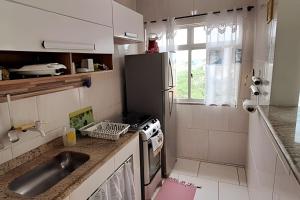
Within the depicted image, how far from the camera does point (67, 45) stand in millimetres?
1274

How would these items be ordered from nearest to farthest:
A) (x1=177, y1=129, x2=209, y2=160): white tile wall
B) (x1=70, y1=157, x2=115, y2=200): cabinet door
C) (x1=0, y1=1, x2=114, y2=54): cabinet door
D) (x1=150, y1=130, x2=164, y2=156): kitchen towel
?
(x1=0, y1=1, x2=114, y2=54): cabinet door < (x1=70, y1=157, x2=115, y2=200): cabinet door < (x1=150, y1=130, x2=164, y2=156): kitchen towel < (x1=177, y1=129, x2=209, y2=160): white tile wall

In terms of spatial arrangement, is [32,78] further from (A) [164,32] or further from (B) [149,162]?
(A) [164,32]

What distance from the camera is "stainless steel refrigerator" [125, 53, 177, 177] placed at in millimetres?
2406

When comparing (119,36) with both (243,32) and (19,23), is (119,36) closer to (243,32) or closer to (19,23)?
(19,23)

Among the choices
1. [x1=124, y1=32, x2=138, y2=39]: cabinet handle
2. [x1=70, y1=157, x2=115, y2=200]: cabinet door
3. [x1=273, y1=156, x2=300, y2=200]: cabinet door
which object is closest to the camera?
[x1=273, y1=156, x2=300, y2=200]: cabinet door

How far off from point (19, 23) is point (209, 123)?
254cm

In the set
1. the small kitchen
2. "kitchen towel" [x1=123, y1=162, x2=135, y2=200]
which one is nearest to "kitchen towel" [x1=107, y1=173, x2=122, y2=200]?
the small kitchen

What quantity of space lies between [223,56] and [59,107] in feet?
6.59

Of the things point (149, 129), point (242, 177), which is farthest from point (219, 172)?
point (149, 129)

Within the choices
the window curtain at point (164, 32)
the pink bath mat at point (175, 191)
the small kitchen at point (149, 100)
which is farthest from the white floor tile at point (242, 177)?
the window curtain at point (164, 32)

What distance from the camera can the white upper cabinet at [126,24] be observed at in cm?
182

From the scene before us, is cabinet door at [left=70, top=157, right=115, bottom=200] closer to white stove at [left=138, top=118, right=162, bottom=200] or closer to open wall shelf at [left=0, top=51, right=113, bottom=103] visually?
white stove at [left=138, top=118, right=162, bottom=200]

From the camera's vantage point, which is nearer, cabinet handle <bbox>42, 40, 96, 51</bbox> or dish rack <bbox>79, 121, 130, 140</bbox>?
cabinet handle <bbox>42, 40, 96, 51</bbox>

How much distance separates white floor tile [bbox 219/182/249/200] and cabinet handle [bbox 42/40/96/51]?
83.1 inches
